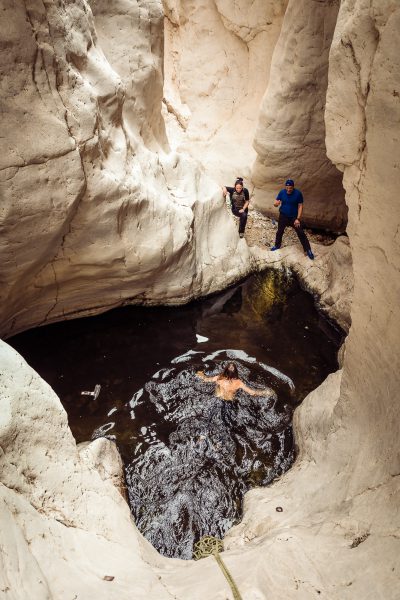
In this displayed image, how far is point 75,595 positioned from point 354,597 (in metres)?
1.66

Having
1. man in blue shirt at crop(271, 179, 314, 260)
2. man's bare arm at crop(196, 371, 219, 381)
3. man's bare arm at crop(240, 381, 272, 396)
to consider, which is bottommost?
man's bare arm at crop(196, 371, 219, 381)

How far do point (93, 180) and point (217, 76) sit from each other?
7757mm

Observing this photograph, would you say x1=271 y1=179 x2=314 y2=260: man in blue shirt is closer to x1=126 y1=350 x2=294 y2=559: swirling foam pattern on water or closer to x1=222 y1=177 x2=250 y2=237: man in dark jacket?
x1=222 y1=177 x2=250 y2=237: man in dark jacket

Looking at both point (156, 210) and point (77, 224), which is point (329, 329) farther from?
point (77, 224)

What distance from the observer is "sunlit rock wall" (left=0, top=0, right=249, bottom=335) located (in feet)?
15.7

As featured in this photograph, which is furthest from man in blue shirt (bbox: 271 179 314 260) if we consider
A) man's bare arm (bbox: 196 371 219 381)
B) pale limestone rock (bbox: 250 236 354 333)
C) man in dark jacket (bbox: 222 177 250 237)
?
man's bare arm (bbox: 196 371 219 381)

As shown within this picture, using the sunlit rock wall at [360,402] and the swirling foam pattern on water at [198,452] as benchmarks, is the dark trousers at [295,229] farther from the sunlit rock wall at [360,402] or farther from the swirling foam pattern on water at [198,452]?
the sunlit rock wall at [360,402]

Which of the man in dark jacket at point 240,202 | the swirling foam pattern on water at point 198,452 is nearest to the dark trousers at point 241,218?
the man in dark jacket at point 240,202

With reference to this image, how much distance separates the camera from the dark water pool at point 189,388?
4523 millimetres

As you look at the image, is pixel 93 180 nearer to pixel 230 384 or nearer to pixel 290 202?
pixel 230 384

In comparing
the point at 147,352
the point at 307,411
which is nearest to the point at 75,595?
the point at 307,411

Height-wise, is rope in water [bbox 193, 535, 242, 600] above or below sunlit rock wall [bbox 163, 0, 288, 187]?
below

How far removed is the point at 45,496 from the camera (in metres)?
3.14

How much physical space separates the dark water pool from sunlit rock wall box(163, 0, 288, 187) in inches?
175
